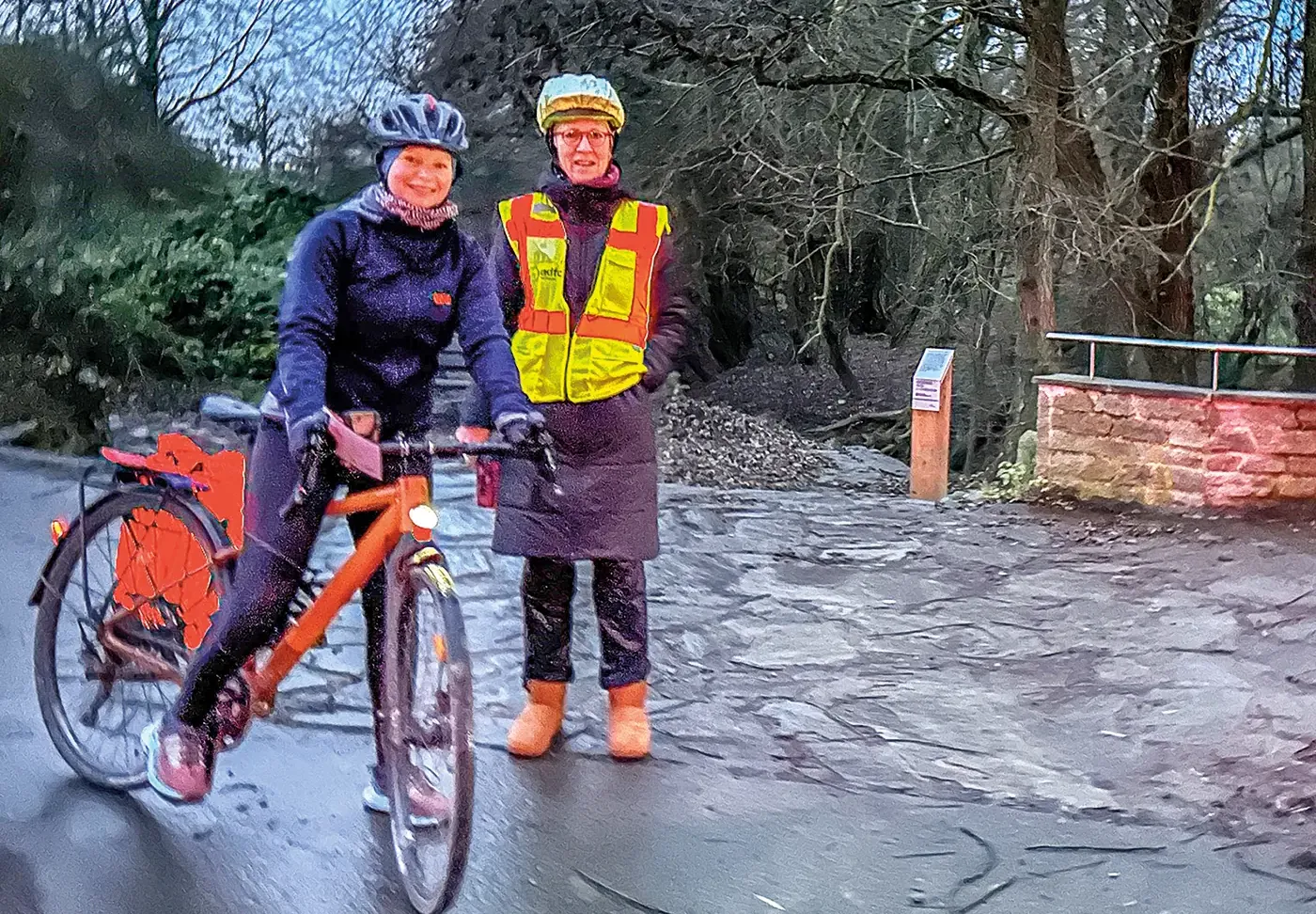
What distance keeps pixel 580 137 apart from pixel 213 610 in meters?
1.25

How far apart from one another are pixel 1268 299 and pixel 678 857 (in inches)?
269

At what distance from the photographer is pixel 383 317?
8.31ft

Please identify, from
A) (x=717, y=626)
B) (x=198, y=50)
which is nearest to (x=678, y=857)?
(x=717, y=626)

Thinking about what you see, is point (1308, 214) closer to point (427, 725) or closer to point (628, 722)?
point (628, 722)

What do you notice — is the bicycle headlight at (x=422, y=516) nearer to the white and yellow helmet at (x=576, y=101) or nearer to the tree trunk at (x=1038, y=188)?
the white and yellow helmet at (x=576, y=101)

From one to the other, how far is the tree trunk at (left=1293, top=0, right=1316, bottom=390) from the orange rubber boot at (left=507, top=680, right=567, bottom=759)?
5.12 metres

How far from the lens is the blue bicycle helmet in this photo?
2.46 m

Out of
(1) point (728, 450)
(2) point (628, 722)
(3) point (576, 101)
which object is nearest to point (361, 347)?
(3) point (576, 101)

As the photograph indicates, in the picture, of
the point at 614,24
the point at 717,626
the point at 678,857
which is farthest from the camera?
the point at 614,24

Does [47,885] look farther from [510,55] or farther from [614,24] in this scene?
[614,24]

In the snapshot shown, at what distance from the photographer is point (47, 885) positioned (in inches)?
95.7

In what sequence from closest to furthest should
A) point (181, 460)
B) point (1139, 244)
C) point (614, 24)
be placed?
1. point (181, 460)
2. point (614, 24)
3. point (1139, 244)

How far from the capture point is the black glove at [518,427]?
2.40m

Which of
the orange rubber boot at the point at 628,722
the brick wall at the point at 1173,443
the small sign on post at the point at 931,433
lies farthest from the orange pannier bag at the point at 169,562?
the small sign on post at the point at 931,433
